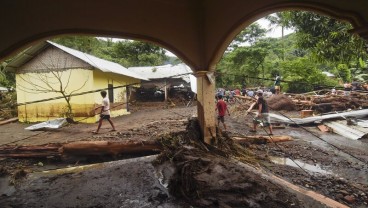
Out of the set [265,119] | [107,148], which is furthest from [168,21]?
[265,119]

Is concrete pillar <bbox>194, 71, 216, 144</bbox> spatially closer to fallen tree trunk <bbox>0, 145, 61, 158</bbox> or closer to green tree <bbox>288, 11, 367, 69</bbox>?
green tree <bbox>288, 11, 367, 69</bbox>

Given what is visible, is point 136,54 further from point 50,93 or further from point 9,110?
point 50,93

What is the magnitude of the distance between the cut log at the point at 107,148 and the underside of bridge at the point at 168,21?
1468 millimetres

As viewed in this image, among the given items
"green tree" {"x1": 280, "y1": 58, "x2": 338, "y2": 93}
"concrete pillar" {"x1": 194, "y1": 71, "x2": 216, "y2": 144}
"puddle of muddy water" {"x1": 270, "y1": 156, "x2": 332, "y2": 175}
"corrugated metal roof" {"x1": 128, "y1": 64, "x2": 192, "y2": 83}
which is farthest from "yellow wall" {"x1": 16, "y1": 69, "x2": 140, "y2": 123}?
"green tree" {"x1": 280, "y1": 58, "x2": 338, "y2": 93}

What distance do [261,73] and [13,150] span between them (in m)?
24.2

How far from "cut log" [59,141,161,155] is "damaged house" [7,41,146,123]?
308 inches

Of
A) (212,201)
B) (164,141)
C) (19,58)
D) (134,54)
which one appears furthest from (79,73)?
(134,54)

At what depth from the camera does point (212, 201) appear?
465cm

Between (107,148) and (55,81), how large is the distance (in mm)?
9998

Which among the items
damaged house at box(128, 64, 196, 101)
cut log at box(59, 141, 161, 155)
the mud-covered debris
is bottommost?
cut log at box(59, 141, 161, 155)

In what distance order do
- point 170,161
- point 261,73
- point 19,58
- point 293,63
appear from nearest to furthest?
point 170,161
point 19,58
point 293,63
point 261,73

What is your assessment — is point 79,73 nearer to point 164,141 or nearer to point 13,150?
point 13,150

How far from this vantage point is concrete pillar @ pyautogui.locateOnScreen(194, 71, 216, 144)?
6941 millimetres

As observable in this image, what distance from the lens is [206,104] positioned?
23.0 feet
